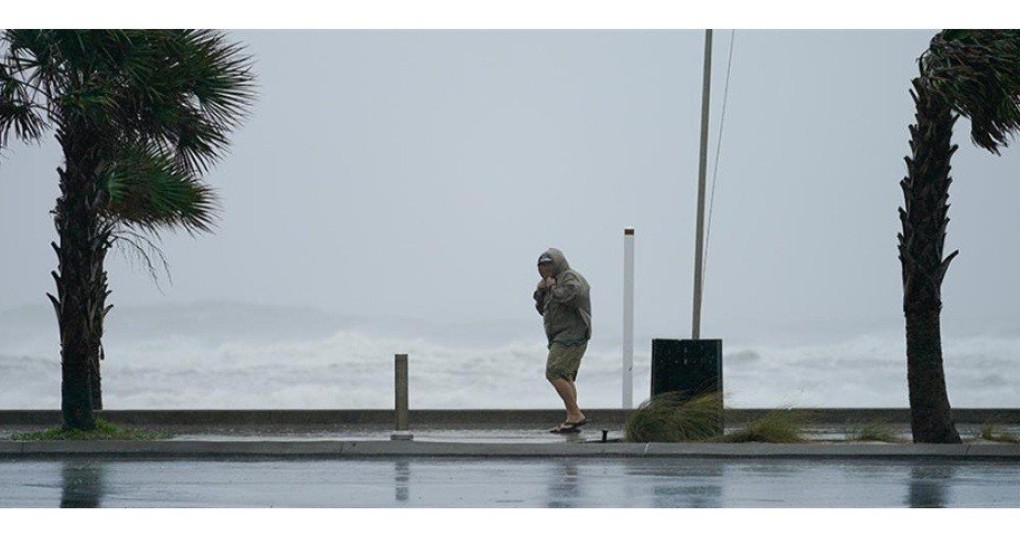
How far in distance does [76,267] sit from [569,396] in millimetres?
5231

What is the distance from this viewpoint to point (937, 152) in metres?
16.2

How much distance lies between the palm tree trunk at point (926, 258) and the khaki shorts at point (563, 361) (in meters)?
3.48

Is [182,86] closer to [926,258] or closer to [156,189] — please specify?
[156,189]

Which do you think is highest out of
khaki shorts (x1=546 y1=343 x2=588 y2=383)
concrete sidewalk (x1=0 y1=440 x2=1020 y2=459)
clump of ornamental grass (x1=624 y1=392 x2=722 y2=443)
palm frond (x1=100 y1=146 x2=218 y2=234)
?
palm frond (x1=100 y1=146 x2=218 y2=234)

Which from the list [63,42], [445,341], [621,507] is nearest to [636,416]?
[621,507]

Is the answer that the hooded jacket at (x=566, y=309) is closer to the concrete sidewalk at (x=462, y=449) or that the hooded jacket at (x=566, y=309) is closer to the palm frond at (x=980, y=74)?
the concrete sidewalk at (x=462, y=449)

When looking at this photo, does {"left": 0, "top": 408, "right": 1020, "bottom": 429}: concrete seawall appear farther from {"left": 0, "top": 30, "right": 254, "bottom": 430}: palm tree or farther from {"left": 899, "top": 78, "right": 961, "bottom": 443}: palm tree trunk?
{"left": 899, "top": 78, "right": 961, "bottom": 443}: palm tree trunk

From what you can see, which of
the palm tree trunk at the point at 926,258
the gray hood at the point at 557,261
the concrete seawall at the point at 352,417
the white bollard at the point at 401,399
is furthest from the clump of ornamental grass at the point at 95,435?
the palm tree trunk at the point at 926,258

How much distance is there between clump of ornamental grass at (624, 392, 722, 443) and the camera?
53.8 ft

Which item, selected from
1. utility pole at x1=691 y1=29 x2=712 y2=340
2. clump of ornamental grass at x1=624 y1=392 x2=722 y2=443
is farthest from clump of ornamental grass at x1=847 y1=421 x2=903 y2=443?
utility pole at x1=691 y1=29 x2=712 y2=340

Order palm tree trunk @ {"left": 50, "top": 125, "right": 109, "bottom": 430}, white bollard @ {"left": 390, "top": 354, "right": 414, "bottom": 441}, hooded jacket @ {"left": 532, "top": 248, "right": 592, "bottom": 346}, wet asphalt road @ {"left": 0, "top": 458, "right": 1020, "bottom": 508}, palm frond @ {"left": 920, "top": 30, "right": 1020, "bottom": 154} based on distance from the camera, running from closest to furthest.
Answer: wet asphalt road @ {"left": 0, "top": 458, "right": 1020, "bottom": 508}, palm frond @ {"left": 920, "top": 30, "right": 1020, "bottom": 154}, white bollard @ {"left": 390, "top": 354, "right": 414, "bottom": 441}, palm tree trunk @ {"left": 50, "top": 125, "right": 109, "bottom": 430}, hooded jacket @ {"left": 532, "top": 248, "right": 592, "bottom": 346}

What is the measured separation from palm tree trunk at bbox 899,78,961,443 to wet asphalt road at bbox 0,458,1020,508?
118 cm

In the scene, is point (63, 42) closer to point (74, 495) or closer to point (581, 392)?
point (74, 495)

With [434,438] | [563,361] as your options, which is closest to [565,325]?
[563,361]
